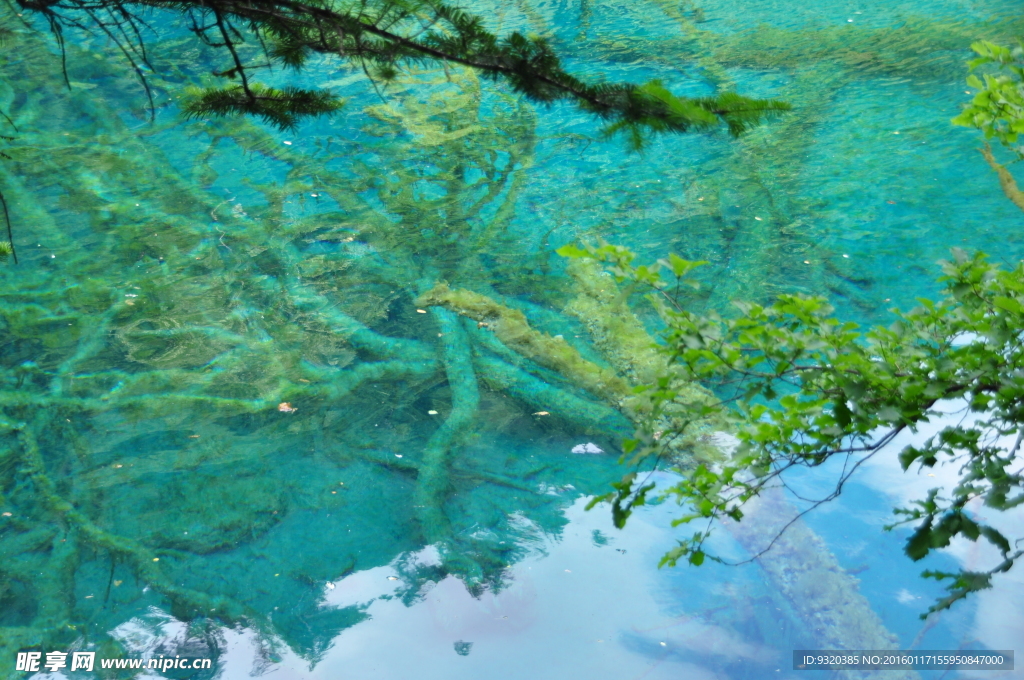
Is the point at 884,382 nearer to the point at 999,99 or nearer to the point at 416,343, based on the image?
the point at 999,99

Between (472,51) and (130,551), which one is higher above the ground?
(472,51)

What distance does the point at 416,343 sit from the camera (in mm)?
3576

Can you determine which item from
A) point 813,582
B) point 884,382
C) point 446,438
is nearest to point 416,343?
point 446,438

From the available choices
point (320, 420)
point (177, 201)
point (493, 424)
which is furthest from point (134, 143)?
point (493, 424)

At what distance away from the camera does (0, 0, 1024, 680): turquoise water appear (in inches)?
90.4

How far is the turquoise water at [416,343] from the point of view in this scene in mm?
2295

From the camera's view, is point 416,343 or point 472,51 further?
point 416,343

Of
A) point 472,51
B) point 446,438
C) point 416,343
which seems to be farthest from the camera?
point 416,343

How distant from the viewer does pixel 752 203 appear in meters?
4.48

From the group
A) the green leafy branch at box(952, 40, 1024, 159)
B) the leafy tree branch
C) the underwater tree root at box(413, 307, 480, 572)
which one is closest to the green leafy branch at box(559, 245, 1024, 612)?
the green leafy branch at box(952, 40, 1024, 159)

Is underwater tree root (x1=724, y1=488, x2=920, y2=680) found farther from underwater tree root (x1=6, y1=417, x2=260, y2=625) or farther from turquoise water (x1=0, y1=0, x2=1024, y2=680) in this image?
underwater tree root (x1=6, y1=417, x2=260, y2=625)

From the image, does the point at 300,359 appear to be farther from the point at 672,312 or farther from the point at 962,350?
the point at 962,350

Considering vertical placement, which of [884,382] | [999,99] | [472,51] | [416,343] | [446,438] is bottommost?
[884,382]

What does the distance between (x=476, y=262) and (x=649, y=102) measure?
2.53 m
